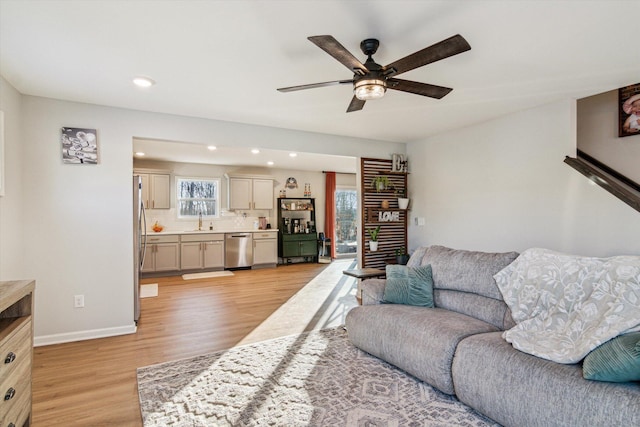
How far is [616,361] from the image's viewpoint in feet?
5.35

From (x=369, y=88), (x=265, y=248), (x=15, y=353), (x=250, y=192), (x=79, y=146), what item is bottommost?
(x=265, y=248)

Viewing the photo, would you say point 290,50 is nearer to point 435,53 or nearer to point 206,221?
point 435,53

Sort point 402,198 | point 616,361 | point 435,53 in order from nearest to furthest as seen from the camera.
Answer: point 616,361 < point 435,53 < point 402,198

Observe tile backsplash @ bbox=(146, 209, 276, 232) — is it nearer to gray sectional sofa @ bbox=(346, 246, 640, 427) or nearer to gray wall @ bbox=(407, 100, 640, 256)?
gray wall @ bbox=(407, 100, 640, 256)

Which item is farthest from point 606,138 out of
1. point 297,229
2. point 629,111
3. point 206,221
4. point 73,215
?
point 206,221

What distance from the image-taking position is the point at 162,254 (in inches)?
273

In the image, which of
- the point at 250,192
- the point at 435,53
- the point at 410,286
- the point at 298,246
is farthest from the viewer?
the point at 298,246

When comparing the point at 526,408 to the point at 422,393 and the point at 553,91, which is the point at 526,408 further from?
the point at 553,91

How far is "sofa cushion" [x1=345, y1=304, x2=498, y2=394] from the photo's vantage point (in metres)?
2.31

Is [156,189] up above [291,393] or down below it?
above

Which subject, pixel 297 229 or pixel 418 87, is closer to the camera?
pixel 418 87

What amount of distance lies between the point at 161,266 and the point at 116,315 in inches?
133

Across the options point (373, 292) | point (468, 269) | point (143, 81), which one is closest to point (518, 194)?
point (468, 269)

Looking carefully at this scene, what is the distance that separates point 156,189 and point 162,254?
Answer: 1413mm
